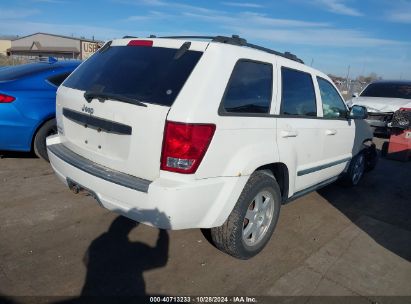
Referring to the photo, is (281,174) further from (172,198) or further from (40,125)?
(40,125)

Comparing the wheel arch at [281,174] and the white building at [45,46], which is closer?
the wheel arch at [281,174]

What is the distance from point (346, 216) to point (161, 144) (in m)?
3.13

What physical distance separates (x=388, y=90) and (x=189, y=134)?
→ 1133cm

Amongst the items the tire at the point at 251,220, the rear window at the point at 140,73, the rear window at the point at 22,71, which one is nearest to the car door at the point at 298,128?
the tire at the point at 251,220

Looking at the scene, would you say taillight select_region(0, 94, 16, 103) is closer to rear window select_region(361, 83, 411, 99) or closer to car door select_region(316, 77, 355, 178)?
car door select_region(316, 77, 355, 178)

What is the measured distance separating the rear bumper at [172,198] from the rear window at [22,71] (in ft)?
9.76

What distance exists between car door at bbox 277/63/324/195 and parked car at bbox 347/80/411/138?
23.6ft

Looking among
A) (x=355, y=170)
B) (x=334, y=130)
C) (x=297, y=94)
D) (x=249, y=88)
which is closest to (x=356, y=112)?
(x=334, y=130)

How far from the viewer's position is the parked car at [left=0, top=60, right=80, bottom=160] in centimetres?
506

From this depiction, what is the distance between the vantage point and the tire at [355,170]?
18.9ft

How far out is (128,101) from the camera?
9.47 ft

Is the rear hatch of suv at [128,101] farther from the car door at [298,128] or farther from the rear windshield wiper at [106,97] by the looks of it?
the car door at [298,128]

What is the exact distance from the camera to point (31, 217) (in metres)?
3.98

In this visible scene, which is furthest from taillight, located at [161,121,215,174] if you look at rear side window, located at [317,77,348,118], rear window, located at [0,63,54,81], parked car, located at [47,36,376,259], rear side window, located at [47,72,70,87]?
rear window, located at [0,63,54,81]
